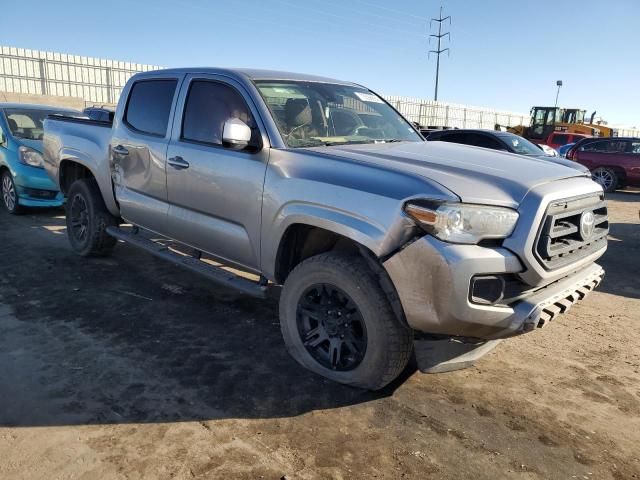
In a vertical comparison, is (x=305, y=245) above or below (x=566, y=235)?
below

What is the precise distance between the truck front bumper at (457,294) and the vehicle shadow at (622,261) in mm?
3514

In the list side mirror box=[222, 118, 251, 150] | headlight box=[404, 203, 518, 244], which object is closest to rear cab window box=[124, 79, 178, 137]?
side mirror box=[222, 118, 251, 150]

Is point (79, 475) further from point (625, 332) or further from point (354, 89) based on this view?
point (625, 332)

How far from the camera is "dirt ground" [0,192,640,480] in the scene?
2.56 metres

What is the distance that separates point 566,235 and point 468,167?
685mm

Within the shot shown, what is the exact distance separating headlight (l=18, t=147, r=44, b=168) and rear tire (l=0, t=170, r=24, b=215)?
36 cm

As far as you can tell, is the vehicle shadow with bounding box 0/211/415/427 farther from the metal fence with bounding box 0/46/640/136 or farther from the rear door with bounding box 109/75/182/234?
the metal fence with bounding box 0/46/640/136

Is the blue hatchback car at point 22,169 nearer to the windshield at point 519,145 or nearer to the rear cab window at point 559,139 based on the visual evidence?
the windshield at point 519,145

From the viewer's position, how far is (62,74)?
25.6m

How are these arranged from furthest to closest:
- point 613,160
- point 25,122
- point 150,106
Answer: point 613,160 < point 25,122 < point 150,106

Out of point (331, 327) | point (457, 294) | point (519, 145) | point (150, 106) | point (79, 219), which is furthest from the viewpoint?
point (519, 145)

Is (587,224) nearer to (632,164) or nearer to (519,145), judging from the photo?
(519,145)

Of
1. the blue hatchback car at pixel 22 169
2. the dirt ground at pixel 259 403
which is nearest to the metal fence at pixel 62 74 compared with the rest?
the blue hatchback car at pixel 22 169

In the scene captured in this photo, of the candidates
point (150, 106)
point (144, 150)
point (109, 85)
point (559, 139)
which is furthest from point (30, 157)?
point (109, 85)
